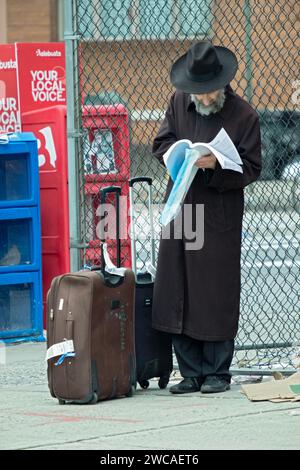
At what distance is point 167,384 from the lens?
7113mm

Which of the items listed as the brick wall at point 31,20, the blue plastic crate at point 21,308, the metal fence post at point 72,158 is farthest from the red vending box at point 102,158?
the brick wall at point 31,20

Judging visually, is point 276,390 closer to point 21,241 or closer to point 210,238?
point 210,238

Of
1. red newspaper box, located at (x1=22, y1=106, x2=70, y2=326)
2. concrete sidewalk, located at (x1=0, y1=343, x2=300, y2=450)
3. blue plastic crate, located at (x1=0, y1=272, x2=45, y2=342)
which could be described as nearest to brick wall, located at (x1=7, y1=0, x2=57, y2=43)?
red newspaper box, located at (x1=22, y1=106, x2=70, y2=326)

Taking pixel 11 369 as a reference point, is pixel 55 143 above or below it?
above

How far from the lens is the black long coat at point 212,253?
659 cm

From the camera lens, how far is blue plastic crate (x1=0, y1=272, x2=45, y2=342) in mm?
9367

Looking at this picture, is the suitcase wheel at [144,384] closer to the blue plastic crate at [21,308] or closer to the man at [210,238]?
the man at [210,238]

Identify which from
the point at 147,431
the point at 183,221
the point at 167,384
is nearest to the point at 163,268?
the point at 183,221

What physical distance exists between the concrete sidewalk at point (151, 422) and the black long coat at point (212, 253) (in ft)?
1.34

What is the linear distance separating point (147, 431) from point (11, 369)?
9.32 feet

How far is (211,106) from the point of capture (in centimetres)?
661

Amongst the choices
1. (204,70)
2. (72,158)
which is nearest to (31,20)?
(72,158)

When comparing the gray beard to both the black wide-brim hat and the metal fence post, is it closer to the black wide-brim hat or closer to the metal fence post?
the black wide-brim hat
